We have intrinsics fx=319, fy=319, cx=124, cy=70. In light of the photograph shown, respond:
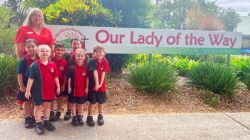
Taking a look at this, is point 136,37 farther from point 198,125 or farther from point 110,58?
point 198,125

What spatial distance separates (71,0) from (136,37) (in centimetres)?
175

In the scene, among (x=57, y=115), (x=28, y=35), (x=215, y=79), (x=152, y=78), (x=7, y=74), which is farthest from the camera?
(x=215, y=79)

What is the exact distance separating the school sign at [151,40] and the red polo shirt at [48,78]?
102 inches

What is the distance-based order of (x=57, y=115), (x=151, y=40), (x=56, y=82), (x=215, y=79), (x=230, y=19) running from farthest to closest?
(x=230, y=19)
(x=151, y=40)
(x=215, y=79)
(x=57, y=115)
(x=56, y=82)

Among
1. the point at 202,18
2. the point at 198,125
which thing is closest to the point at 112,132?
the point at 198,125

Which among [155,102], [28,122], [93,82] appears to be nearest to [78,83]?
[93,82]

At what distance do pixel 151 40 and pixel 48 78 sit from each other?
12.3 ft

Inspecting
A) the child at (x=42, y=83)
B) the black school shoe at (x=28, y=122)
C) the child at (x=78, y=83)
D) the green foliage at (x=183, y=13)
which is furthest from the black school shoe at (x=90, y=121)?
the green foliage at (x=183, y=13)

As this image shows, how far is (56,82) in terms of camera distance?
4711mm

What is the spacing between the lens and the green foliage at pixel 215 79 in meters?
7.07

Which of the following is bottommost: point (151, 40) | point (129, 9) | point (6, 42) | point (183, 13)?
point (6, 42)

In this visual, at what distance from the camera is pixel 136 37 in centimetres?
768

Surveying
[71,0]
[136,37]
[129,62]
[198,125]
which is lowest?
[198,125]

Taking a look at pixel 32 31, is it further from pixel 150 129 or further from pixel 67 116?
pixel 150 129
